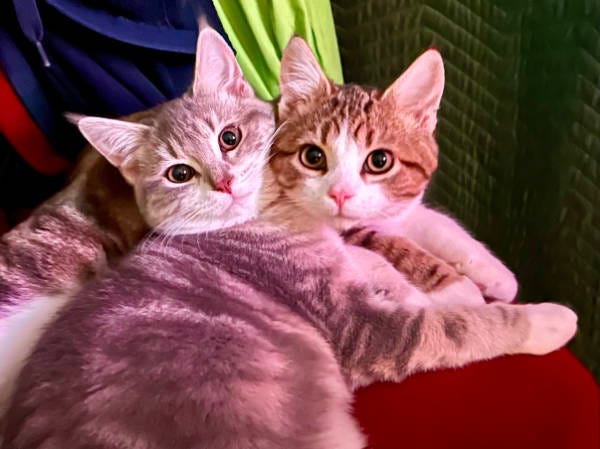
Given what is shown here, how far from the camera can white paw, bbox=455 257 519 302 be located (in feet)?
3.61

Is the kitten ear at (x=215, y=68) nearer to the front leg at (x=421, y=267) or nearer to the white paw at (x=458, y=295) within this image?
the front leg at (x=421, y=267)

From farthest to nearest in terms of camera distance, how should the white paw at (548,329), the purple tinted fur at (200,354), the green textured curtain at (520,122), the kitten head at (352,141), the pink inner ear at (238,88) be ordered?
the green textured curtain at (520,122) → the pink inner ear at (238,88) → the kitten head at (352,141) → the white paw at (548,329) → the purple tinted fur at (200,354)

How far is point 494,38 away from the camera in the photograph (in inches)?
55.6

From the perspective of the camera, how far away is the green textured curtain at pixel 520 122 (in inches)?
51.7

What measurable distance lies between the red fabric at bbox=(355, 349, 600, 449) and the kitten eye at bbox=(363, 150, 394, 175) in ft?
1.06

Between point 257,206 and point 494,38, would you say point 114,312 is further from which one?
point 494,38

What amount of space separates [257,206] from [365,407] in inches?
14.1

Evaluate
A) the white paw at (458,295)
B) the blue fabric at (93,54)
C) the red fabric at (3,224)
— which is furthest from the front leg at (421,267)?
the red fabric at (3,224)

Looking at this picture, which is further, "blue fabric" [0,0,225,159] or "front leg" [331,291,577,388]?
"blue fabric" [0,0,225,159]

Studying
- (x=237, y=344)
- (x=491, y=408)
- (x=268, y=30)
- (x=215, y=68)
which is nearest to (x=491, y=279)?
(x=491, y=408)

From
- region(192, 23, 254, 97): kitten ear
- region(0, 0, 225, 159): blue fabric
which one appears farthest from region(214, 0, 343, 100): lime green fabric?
region(192, 23, 254, 97): kitten ear

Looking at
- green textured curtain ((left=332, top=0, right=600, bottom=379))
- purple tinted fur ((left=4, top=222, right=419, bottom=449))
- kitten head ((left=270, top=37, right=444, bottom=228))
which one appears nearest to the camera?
purple tinted fur ((left=4, top=222, right=419, bottom=449))

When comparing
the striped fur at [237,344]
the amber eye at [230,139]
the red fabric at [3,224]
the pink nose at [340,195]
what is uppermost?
the amber eye at [230,139]

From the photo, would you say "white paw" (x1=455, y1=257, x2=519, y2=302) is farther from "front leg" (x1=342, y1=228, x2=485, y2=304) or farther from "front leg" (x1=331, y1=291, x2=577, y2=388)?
"front leg" (x1=331, y1=291, x2=577, y2=388)
